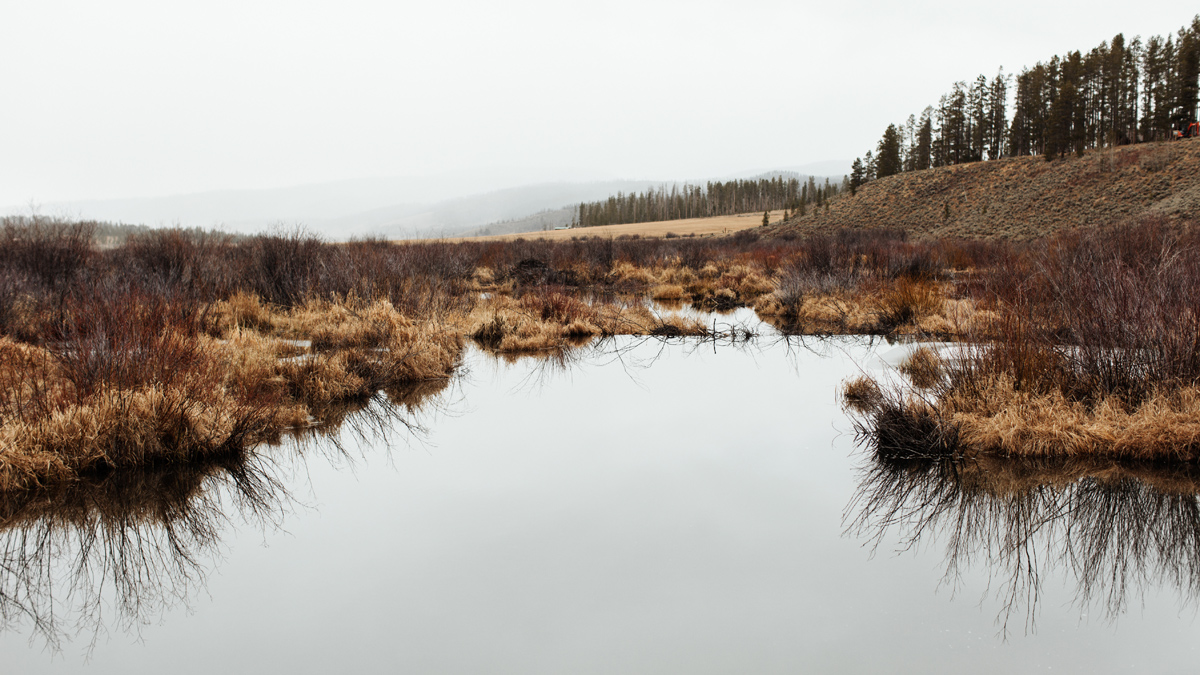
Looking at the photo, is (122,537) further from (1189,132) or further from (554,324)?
(1189,132)

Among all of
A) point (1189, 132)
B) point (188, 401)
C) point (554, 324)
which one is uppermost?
point (1189, 132)

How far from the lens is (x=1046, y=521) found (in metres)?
4.11

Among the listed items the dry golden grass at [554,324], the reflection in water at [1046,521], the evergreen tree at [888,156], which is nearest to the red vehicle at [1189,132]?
the evergreen tree at [888,156]

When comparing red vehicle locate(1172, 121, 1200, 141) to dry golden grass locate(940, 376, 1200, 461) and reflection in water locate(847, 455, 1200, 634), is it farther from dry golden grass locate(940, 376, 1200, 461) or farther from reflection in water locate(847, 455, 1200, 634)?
reflection in water locate(847, 455, 1200, 634)

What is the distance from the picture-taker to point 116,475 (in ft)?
15.9

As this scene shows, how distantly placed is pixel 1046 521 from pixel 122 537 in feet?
18.9

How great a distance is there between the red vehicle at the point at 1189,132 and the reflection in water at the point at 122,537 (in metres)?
68.7

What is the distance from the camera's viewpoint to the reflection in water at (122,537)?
10.9ft

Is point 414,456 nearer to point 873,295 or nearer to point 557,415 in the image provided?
point 557,415

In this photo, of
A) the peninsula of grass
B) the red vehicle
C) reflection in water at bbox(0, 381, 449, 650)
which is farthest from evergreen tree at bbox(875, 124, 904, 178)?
reflection in water at bbox(0, 381, 449, 650)

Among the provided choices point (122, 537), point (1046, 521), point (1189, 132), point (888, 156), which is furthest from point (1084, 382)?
point (888, 156)

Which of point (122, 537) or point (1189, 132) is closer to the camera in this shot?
point (122, 537)

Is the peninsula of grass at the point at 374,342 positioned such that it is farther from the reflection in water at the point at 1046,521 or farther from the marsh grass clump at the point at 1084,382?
the reflection in water at the point at 1046,521

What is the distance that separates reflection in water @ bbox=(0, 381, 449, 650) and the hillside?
3916 cm
